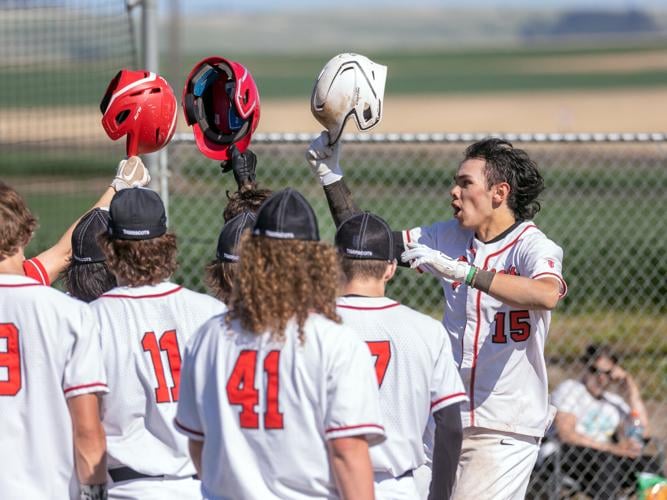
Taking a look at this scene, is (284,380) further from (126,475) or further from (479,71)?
(479,71)

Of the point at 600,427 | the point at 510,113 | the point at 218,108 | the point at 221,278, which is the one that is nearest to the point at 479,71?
the point at 510,113

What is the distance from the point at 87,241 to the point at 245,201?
0.72m

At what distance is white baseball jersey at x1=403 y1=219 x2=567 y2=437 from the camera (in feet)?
15.1

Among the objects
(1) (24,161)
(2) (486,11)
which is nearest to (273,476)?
(1) (24,161)

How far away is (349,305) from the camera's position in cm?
340

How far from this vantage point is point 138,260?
351 centimetres

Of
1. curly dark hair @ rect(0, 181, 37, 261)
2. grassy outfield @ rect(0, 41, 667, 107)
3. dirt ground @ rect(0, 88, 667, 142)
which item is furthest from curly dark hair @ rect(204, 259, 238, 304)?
grassy outfield @ rect(0, 41, 667, 107)

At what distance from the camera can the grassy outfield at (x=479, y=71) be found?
6400cm

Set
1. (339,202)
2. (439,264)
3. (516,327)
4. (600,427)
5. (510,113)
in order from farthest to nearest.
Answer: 1. (510,113)
2. (600,427)
3. (516,327)
4. (339,202)
5. (439,264)

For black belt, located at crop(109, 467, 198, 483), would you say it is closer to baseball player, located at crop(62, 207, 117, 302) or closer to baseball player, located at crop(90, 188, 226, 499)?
baseball player, located at crop(90, 188, 226, 499)

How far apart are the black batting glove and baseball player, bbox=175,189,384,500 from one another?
1555 millimetres

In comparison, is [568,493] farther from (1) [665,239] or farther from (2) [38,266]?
(2) [38,266]

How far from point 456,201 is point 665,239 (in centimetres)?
525

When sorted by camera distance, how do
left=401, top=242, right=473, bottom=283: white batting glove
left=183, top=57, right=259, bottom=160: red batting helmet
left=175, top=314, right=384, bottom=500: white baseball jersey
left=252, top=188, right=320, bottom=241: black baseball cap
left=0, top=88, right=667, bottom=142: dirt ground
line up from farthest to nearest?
1. left=0, top=88, right=667, bottom=142: dirt ground
2. left=183, top=57, right=259, bottom=160: red batting helmet
3. left=401, top=242, right=473, bottom=283: white batting glove
4. left=252, top=188, right=320, bottom=241: black baseball cap
5. left=175, top=314, right=384, bottom=500: white baseball jersey
